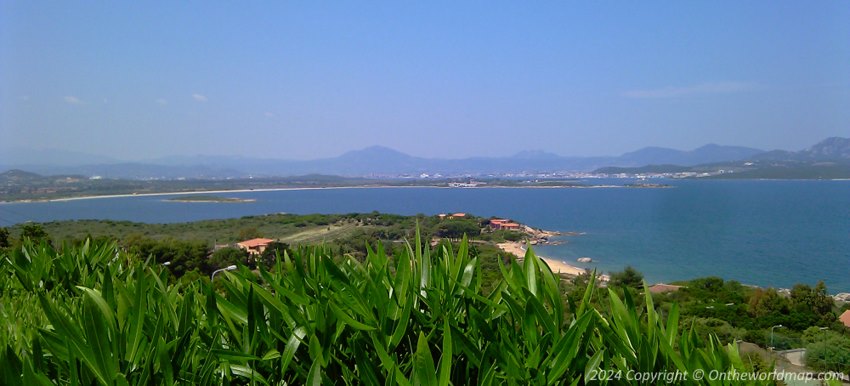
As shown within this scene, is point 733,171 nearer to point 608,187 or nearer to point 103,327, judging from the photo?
point 608,187

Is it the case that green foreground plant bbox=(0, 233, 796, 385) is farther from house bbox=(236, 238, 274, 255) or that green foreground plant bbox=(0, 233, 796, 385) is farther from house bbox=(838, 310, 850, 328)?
house bbox=(838, 310, 850, 328)

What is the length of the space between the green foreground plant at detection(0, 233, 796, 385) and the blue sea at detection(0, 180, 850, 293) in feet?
82.6

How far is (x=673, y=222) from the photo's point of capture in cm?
6431

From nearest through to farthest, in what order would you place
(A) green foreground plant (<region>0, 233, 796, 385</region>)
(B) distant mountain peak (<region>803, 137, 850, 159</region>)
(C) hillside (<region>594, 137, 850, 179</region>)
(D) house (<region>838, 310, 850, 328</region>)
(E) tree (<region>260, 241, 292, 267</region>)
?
(A) green foreground plant (<region>0, 233, 796, 385</region>) → (E) tree (<region>260, 241, 292, 267</region>) → (D) house (<region>838, 310, 850, 328</region>) → (C) hillside (<region>594, 137, 850, 179</region>) → (B) distant mountain peak (<region>803, 137, 850, 159</region>)

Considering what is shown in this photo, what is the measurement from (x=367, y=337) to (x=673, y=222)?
68.9 m

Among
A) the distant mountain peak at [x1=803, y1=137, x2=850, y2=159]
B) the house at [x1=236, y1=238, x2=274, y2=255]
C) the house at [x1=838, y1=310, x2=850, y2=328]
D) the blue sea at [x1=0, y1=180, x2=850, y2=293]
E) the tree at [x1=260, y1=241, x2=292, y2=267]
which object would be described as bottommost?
the blue sea at [x1=0, y1=180, x2=850, y2=293]

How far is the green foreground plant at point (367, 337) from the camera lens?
1.23 metres

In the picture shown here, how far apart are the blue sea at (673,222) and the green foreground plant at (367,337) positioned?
25163 mm

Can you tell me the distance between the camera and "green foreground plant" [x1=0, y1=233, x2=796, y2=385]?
4.02 ft

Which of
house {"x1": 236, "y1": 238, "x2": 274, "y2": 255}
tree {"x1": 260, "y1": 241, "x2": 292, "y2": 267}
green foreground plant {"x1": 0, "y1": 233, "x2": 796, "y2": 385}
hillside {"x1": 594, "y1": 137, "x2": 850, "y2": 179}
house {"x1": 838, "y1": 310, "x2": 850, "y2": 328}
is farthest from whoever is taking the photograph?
hillside {"x1": 594, "y1": 137, "x2": 850, "y2": 179}

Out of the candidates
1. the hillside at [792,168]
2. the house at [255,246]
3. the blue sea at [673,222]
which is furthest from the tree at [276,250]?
the hillside at [792,168]

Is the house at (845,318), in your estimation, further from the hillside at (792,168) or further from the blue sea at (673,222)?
the hillside at (792,168)

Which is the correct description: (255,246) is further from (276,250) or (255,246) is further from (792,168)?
(792,168)

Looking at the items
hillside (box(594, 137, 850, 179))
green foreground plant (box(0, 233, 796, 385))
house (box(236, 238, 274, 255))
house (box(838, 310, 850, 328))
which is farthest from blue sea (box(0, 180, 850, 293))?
green foreground plant (box(0, 233, 796, 385))
